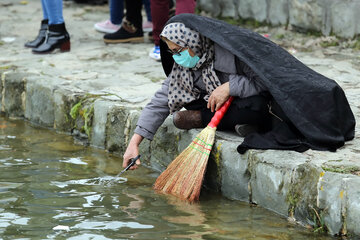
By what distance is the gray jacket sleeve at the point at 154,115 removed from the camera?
13.7ft

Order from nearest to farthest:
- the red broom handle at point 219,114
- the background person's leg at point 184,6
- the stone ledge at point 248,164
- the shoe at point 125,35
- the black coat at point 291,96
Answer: the stone ledge at point 248,164 → the black coat at point 291,96 → the red broom handle at point 219,114 → the background person's leg at point 184,6 → the shoe at point 125,35

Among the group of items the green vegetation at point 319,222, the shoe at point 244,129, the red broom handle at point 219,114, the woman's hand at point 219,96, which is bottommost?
the green vegetation at point 319,222

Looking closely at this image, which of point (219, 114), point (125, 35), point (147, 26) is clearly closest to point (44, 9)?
point (125, 35)

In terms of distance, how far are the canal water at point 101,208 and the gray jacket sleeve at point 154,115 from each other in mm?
346

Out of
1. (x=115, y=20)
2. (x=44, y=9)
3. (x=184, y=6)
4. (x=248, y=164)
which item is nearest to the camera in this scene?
(x=248, y=164)

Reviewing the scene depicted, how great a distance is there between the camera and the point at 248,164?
3.76 m

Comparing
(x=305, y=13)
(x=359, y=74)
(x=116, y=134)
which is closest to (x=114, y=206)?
(x=116, y=134)

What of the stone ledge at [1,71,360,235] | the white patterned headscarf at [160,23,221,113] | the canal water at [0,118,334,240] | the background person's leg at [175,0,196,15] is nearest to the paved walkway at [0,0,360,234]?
the stone ledge at [1,71,360,235]

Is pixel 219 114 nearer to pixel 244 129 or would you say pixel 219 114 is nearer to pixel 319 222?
pixel 244 129

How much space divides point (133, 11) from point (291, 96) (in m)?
3.28

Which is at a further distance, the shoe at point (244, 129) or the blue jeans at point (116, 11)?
the blue jeans at point (116, 11)

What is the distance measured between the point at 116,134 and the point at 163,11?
5.13ft

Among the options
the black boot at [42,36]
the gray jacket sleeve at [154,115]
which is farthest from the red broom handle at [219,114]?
the black boot at [42,36]

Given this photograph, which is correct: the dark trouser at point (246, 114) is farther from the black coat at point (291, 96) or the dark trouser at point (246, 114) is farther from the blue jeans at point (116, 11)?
the blue jeans at point (116, 11)
